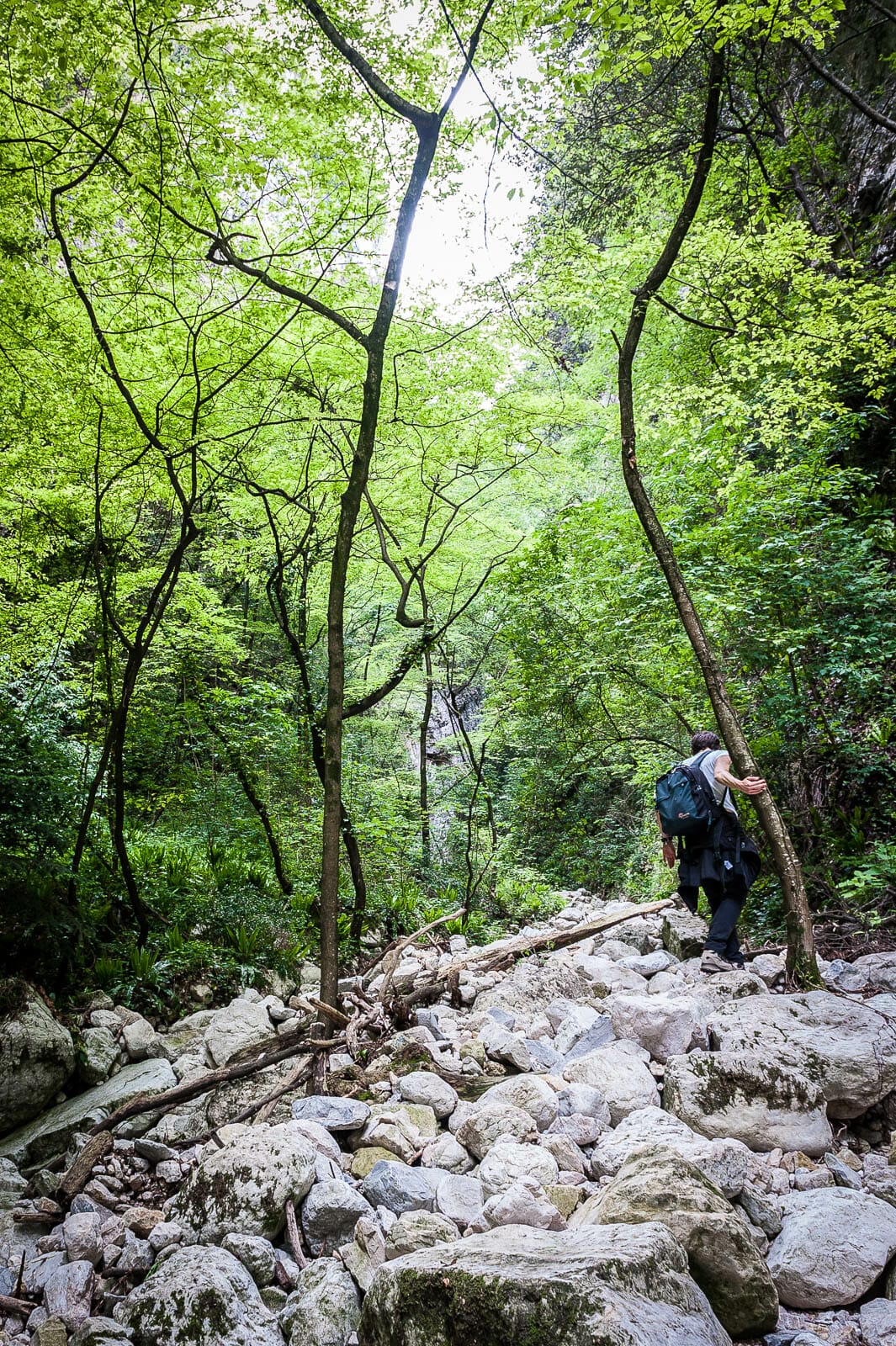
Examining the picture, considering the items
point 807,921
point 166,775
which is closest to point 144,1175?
point 807,921

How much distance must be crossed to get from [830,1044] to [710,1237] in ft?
4.71

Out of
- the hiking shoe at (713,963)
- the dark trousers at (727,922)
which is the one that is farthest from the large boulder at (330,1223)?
the dark trousers at (727,922)

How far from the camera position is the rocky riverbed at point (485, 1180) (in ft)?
6.02

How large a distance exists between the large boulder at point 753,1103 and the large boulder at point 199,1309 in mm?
1860

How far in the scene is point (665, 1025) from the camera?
3.58 meters

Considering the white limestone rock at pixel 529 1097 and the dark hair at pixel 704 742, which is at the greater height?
the dark hair at pixel 704 742

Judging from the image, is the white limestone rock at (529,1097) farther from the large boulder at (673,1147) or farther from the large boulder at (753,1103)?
the large boulder at (753,1103)

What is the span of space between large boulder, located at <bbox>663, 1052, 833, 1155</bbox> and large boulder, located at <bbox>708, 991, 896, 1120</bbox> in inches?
2.4

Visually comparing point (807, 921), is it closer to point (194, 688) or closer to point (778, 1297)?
point (778, 1297)

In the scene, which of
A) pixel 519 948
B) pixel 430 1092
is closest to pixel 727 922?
pixel 519 948

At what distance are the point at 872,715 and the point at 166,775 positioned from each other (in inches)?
303

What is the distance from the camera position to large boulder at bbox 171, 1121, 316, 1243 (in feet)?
8.25

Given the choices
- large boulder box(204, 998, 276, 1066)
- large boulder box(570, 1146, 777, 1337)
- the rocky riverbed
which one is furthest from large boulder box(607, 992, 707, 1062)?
large boulder box(204, 998, 276, 1066)

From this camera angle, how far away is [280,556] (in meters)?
6.64
